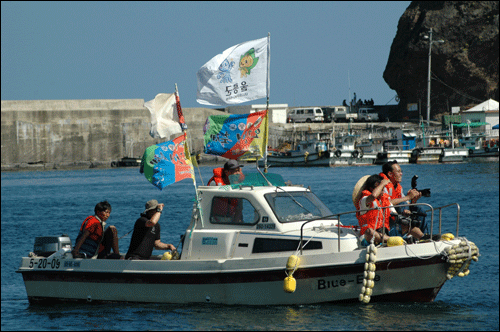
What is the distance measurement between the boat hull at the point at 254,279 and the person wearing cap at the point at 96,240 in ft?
0.77

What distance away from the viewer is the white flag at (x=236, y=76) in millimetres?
11438

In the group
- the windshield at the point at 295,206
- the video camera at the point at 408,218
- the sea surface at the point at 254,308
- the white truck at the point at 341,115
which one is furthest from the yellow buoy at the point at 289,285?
the white truck at the point at 341,115

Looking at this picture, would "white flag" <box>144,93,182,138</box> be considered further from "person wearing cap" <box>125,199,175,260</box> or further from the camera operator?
the camera operator

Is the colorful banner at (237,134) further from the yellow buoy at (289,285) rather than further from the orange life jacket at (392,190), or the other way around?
the yellow buoy at (289,285)

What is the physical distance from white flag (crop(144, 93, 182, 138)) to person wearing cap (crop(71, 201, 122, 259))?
1.75 m

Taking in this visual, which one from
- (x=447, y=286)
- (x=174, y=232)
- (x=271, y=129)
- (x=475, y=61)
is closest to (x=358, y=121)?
(x=271, y=129)

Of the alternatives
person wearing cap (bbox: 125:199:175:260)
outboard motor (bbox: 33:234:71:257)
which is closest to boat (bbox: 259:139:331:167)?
outboard motor (bbox: 33:234:71:257)

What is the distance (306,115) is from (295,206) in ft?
Answer: 225

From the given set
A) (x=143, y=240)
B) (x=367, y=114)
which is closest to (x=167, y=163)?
(x=143, y=240)

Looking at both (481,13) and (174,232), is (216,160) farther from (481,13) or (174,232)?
(174,232)

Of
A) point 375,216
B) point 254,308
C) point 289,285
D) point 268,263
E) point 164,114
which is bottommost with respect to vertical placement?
point 254,308

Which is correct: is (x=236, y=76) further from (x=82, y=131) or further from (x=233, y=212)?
(x=82, y=131)

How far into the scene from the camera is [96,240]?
38.5 ft

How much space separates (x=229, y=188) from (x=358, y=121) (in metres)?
69.5
